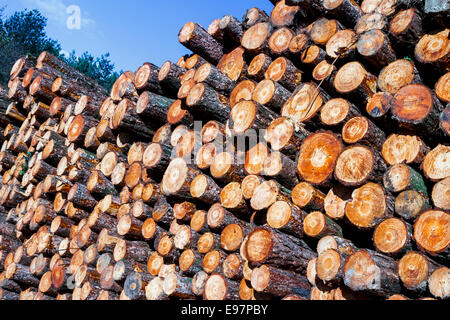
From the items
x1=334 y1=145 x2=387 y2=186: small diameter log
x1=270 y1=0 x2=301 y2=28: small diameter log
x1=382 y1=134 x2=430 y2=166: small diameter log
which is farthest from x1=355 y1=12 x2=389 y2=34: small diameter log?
x1=334 y1=145 x2=387 y2=186: small diameter log

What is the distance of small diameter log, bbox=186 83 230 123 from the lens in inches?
130

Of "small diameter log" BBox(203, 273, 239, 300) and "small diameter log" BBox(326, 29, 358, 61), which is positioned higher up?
"small diameter log" BBox(326, 29, 358, 61)

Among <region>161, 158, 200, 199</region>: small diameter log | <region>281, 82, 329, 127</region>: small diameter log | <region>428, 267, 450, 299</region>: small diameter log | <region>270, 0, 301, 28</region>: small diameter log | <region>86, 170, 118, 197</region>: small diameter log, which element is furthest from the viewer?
<region>86, 170, 118, 197</region>: small diameter log

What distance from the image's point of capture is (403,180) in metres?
2.21

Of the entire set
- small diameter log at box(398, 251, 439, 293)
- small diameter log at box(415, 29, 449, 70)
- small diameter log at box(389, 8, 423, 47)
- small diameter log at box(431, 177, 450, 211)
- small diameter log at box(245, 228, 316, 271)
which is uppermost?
small diameter log at box(389, 8, 423, 47)

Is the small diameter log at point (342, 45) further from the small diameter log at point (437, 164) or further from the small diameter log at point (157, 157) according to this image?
the small diameter log at point (157, 157)

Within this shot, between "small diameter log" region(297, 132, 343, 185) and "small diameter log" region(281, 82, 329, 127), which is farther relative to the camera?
"small diameter log" region(281, 82, 329, 127)

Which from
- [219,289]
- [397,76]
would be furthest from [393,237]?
[219,289]

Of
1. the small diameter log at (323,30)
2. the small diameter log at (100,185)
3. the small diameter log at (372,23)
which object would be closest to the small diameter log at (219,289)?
the small diameter log at (100,185)

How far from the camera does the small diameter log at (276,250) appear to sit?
2.47 metres

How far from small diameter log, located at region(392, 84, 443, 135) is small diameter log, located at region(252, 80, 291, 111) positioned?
937 millimetres

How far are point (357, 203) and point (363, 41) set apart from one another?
121 cm

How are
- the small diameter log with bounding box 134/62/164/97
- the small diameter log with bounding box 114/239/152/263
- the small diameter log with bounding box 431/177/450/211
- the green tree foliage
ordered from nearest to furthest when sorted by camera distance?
the small diameter log with bounding box 431/177/450/211, the small diameter log with bounding box 114/239/152/263, the small diameter log with bounding box 134/62/164/97, the green tree foliage

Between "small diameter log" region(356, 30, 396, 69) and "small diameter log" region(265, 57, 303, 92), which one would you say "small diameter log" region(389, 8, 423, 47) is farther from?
"small diameter log" region(265, 57, 303, 92)
